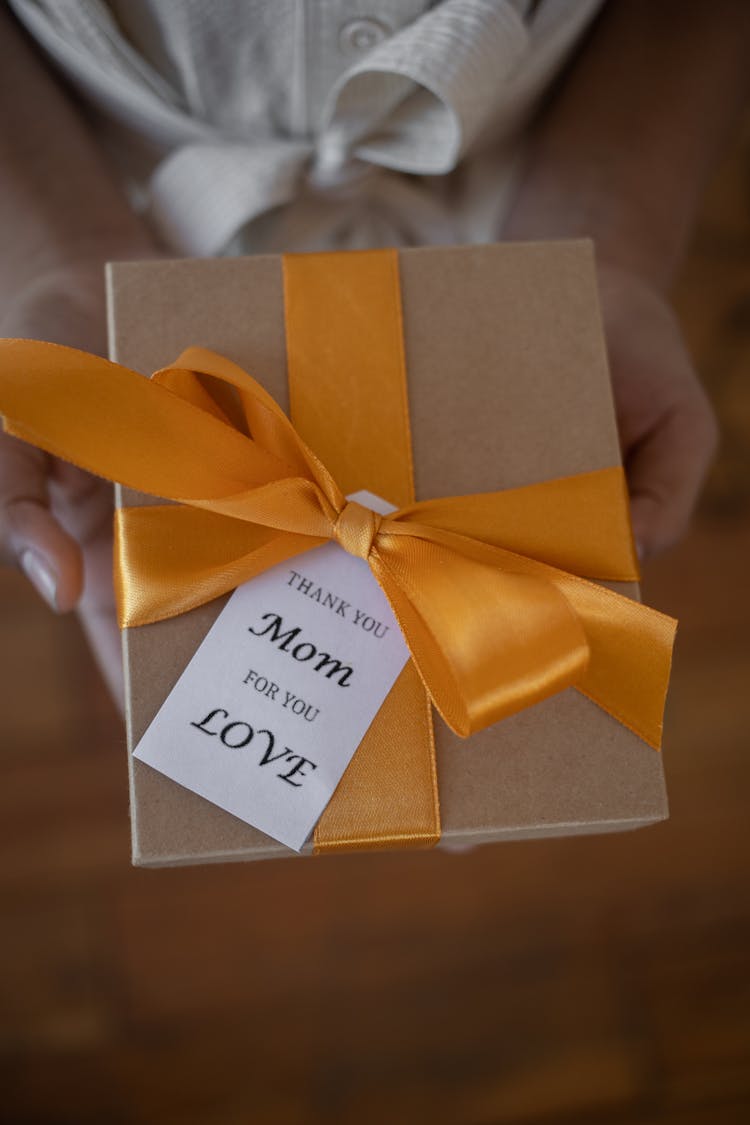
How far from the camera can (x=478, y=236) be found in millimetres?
918

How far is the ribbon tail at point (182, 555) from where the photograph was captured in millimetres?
585

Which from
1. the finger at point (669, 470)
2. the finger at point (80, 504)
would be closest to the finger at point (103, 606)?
the finger at point (80, 504)

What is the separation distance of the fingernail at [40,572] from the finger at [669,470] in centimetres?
48

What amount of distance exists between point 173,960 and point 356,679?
699 millimetres

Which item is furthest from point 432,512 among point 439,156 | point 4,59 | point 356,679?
point 4,59

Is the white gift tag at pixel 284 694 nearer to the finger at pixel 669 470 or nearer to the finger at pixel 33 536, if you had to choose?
the finger at pixel 33 536

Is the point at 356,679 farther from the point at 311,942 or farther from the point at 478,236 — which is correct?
the point at 311,942

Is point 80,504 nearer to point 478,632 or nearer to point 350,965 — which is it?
point 478,632

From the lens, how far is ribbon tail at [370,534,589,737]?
21.0 inches

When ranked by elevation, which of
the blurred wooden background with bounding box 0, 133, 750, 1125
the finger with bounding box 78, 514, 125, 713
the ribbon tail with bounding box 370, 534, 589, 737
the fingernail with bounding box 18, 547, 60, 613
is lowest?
the blurred wooden background with bounding box 0, 133, 750, 1125

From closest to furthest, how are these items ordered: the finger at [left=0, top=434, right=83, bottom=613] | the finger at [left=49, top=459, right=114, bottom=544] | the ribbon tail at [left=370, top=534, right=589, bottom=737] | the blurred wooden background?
1. the ribbon tail at [left=370, top=534, right=589, bottom=737]
2. the finger at [left=0, top=434, right=83, bottom=613]
3. the finger at [left=49, top=459, right=114, bottom=544]
4. the blurred wooden background

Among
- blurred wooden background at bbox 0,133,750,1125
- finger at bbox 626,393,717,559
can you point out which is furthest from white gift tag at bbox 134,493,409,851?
blurred wooden background at bbox 0,133,750,1125

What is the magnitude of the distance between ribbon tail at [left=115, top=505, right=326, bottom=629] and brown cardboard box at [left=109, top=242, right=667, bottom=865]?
1 centimetres

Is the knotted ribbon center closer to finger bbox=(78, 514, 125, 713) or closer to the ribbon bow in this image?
the ribbon bow
